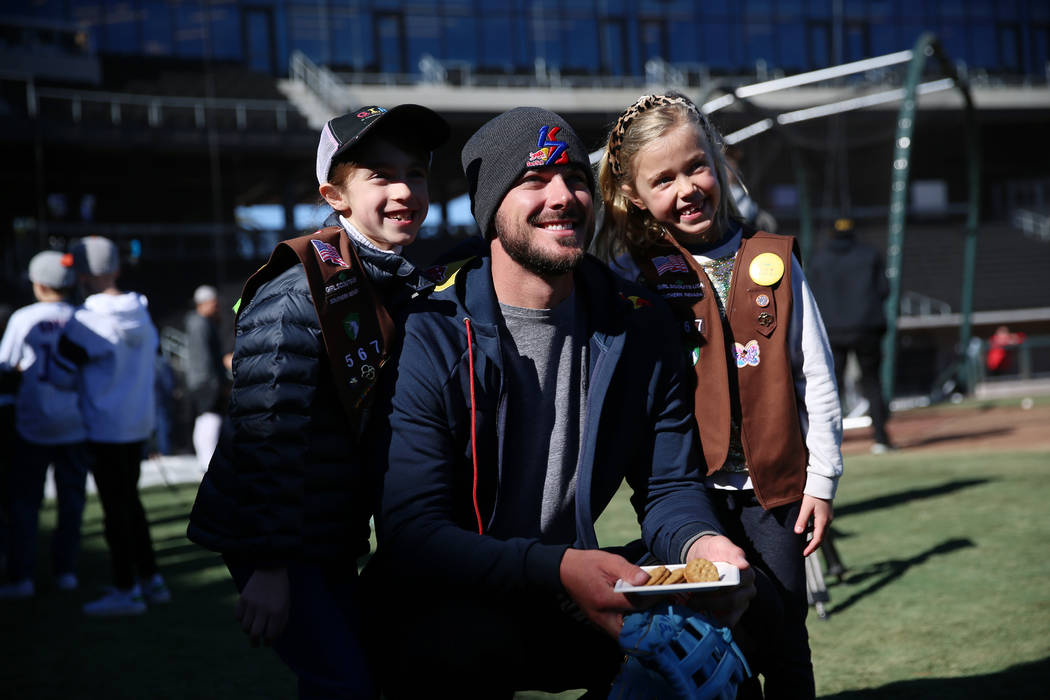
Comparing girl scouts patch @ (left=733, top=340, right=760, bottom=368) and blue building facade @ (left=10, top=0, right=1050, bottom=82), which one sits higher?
blue building facade @ (left=10, top=0, right=1050, bottom=82)

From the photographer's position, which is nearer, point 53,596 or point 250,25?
point 53,596

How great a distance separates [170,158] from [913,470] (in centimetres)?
2397

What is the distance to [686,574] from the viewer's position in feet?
7.35

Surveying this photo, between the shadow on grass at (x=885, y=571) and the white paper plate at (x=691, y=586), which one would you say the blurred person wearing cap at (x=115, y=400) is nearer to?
the shadow on grass at (x=885, y=571)

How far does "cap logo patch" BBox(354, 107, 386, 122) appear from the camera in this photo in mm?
2879

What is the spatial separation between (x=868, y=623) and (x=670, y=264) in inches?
88.9

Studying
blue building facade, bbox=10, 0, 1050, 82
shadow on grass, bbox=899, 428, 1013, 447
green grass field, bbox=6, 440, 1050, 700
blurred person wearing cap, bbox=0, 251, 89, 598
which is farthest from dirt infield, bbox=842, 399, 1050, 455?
blue building facade, bbox=10, 0, 1050, 82

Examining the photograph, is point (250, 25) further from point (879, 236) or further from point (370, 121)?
point (370, 121)

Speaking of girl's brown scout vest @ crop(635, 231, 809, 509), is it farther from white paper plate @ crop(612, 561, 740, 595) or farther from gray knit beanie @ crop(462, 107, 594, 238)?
white paper plate @ crop(612, 561, 740, 595)

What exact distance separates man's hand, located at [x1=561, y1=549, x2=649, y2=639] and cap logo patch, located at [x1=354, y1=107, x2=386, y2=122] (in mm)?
1301

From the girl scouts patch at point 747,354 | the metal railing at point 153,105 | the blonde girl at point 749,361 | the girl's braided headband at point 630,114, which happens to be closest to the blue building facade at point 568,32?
the metal railing at point 153,105

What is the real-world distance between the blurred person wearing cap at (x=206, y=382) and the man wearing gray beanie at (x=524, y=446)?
6.80m

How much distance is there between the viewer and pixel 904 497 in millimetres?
7496

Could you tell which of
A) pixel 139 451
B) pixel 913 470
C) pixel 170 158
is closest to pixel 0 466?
pixel 139 451
